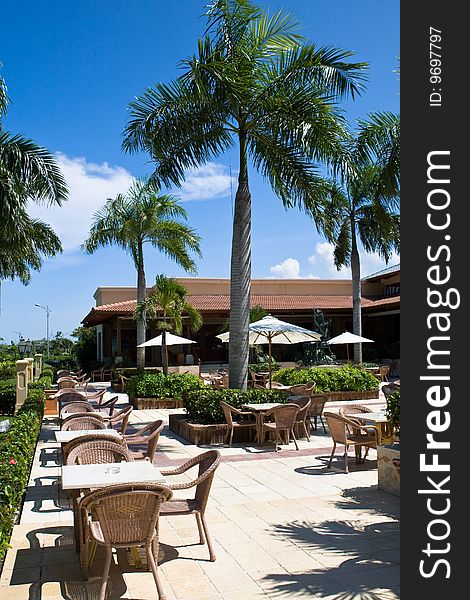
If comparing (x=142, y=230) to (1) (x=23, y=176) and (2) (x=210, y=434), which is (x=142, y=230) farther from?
(2) (x=210, y=434)

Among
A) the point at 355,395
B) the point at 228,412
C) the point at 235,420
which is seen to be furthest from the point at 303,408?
the point at 355,395

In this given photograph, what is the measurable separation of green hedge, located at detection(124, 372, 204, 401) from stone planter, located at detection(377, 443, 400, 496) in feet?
34.2

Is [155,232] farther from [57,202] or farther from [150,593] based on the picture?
[150,593]

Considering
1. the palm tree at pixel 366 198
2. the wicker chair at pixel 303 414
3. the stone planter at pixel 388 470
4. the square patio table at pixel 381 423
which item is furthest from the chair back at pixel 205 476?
the palm tree at pixel 366 198

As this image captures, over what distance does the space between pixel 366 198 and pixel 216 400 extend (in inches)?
670

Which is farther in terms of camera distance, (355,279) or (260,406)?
(355,279)

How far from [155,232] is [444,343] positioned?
20.9 meters

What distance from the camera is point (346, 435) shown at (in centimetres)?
944

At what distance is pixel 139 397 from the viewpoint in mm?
18406

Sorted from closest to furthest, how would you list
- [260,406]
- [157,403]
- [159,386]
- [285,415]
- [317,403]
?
[285,415] < [260,406] < [317,403] < [157,403] < [159,386]

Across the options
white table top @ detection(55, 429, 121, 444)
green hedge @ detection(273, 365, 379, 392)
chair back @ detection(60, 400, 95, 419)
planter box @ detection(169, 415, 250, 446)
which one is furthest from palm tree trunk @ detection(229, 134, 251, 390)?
green hedge @ detection(273, 365, 379, 392)

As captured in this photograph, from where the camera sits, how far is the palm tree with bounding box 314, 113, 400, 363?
13984 millimetres

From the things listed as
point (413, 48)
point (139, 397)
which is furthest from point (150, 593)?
point (139, 397)

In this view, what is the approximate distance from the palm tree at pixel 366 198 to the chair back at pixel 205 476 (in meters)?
8.48
